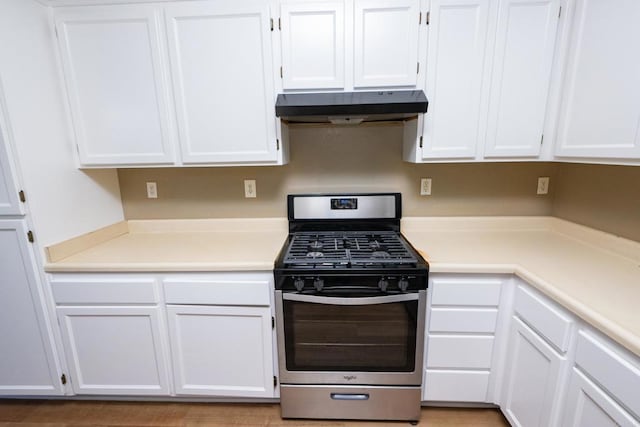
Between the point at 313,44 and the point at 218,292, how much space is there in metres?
1.35

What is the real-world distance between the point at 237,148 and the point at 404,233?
1175mm

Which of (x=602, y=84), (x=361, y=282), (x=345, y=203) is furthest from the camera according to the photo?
(x=345, y=203)

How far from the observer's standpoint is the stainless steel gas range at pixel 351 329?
139 cm

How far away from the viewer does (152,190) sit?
2027 mm

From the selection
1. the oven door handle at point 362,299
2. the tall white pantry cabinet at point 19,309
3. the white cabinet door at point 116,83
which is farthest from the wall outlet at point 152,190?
the oven door handle at point 362,299

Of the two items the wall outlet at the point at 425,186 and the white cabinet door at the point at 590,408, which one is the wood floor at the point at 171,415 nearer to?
the white cabinet door at the point at 590,408

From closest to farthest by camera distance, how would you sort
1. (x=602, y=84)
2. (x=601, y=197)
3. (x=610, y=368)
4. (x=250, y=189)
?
(x=610, y=368), (x=602, y=84), (x=601, y=197), (x=250, y=189)

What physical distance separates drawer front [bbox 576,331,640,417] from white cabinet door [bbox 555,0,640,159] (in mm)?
764

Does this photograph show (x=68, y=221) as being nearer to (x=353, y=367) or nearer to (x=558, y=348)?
(x=353, y=367)

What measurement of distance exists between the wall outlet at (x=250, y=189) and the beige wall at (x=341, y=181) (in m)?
0.03

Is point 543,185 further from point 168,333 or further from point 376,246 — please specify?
point 168,333

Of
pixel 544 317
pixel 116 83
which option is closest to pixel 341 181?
pixel 544 317

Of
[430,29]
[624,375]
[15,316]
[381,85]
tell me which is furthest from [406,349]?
[15,316]

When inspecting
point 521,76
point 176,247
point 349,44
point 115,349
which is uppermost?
point 349,44
